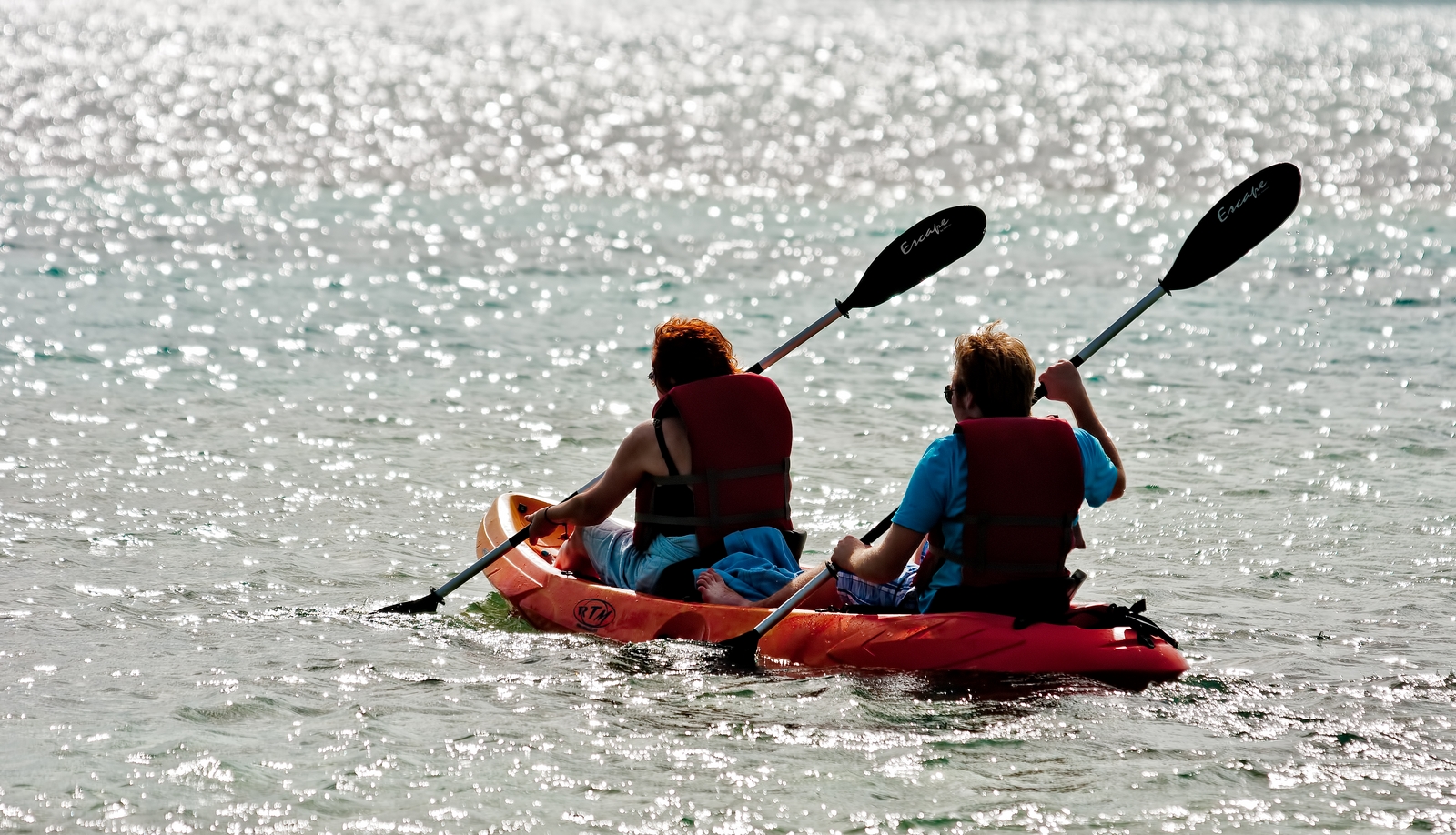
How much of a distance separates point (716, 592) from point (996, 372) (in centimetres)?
134

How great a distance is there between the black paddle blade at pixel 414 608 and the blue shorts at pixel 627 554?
0.60 m

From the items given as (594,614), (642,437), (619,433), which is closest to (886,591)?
(642,437)

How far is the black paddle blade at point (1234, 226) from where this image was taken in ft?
19.5

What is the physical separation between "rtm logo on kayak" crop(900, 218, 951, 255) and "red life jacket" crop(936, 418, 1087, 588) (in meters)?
1.86

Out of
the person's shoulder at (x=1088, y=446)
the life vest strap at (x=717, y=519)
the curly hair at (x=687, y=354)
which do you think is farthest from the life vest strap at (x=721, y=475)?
the person's shoulder at (x=1088, y=446)

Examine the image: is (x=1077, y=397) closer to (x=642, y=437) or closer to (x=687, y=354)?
(x=687, y=354)

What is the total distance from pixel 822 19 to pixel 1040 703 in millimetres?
53545

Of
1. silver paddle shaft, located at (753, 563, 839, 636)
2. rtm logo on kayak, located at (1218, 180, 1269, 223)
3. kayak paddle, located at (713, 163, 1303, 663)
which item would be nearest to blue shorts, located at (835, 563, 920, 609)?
silver paddle shaft, located at (753, 563, 839, 636)

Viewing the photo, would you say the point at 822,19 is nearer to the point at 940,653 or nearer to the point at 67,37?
the point at 67,37

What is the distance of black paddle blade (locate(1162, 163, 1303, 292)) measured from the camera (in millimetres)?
5957

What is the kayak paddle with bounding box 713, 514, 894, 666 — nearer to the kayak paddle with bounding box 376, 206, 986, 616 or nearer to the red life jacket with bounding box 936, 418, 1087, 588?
the red life jacket with bounding box 936, 418, 1087, 588

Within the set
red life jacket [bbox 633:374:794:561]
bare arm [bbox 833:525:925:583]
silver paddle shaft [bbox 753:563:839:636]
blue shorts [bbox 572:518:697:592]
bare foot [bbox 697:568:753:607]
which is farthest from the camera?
blue shorts [bbox 572:518:697:592]

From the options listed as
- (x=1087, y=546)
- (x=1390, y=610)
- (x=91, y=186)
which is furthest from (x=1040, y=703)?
(x=91, y=186)

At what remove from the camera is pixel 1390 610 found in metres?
5.96
